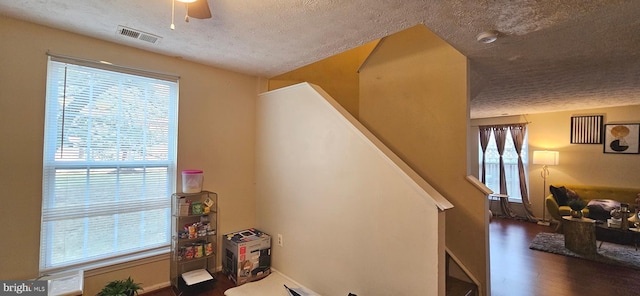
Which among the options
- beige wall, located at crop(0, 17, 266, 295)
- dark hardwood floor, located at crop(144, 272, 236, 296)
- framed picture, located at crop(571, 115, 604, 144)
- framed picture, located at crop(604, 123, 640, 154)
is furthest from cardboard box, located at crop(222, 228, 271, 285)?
framed picture, located at crop(604, 123, 640, 154)

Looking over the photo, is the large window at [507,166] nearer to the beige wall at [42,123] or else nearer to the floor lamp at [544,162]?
the floor lamp at [544,162]

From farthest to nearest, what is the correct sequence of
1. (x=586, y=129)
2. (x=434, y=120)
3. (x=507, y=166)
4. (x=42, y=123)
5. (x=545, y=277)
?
(x=507, y=166) < (x=586, y=129) < (x=545, y=277) < (x=434, y=120) < (x=42, y=123)

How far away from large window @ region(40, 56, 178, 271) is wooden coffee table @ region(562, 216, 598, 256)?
18.9 ft

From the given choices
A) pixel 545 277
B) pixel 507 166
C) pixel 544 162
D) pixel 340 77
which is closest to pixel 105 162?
pixel 340 77

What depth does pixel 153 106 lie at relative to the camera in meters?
2.66

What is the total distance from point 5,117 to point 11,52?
0.50 m

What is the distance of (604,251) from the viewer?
13.6 ft

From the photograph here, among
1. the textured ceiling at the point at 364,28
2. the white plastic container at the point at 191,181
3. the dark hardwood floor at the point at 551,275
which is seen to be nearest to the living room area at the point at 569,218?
the dark hardwood floor at the point at 551,275

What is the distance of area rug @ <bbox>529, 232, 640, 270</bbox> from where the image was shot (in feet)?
12.4

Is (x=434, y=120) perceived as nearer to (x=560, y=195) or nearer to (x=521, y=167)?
(x=560, y=195)

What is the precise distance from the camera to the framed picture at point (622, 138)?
4988 millimetres

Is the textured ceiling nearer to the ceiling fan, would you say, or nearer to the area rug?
the ceiling fan

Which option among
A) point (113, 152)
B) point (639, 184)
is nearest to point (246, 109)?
point (113, 152)

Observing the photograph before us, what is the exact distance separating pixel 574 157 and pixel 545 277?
3775mm
